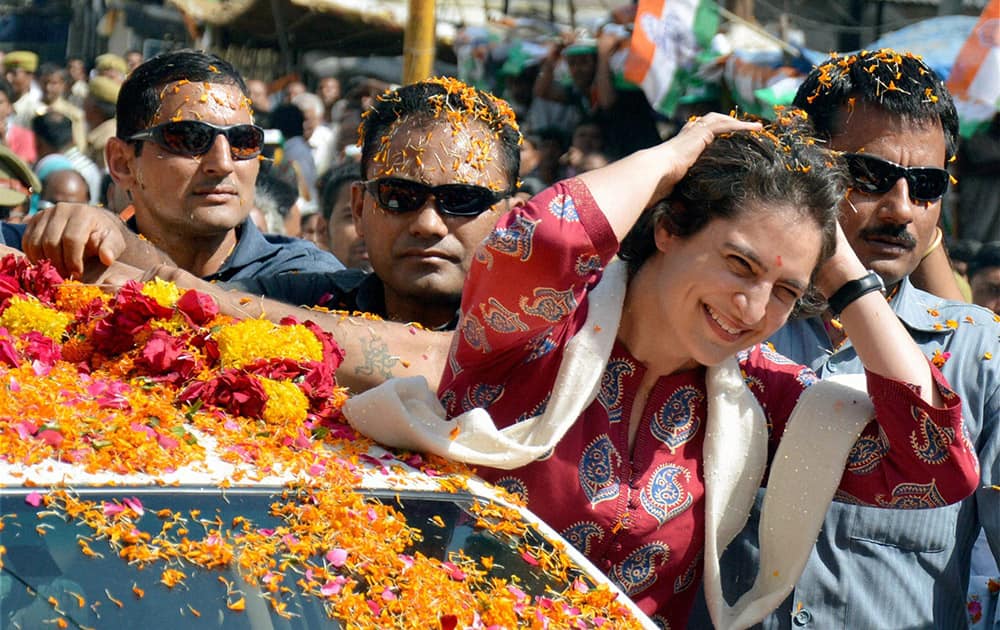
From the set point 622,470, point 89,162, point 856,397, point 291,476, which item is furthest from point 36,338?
point 89,162

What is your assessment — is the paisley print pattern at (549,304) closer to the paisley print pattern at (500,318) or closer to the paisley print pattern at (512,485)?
the paisley print pattern at (500,318)

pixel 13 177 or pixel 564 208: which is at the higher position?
pixel 564 208

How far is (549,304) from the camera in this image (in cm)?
285

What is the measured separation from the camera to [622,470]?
10.2ft

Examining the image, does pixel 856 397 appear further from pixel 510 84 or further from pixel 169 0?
pixel 169 0

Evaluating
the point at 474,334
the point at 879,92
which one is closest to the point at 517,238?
the point at 474,334

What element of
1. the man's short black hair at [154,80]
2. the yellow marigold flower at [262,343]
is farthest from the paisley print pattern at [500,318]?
the man's short black hair at [154,80]

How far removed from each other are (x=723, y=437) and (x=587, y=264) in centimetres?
58

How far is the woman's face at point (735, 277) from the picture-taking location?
9.67 ft

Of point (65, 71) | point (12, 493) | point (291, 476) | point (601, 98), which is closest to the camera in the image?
point (12, 493)

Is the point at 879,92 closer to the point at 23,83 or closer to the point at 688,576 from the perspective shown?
the point at 688,576

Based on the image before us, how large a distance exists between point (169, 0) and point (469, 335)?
54.5 ft

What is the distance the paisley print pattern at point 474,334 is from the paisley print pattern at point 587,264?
24 cm

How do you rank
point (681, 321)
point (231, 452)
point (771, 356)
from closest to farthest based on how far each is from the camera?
point (231, 452)
point (681, 321)
point (771, 356)
